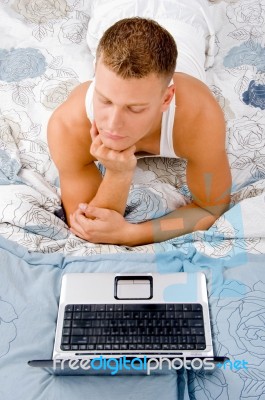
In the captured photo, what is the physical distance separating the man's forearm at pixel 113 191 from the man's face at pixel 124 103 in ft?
0.43

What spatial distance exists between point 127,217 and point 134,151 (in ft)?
0.63

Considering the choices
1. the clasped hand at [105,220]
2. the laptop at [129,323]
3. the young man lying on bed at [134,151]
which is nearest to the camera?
the laptop at [129,323]

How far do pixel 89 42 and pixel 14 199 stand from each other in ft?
2.33

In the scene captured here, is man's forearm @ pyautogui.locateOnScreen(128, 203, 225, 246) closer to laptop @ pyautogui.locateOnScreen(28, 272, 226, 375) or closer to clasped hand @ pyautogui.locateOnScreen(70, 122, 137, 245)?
clasped hand @ pyautogui.locateOnScreen(70, 122, 137, 245)

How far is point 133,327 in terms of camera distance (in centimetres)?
100

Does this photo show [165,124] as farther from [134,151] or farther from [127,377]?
[127,377]

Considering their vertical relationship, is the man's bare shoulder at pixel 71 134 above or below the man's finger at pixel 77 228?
above

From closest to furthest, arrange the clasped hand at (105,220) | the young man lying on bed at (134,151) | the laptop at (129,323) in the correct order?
the laptop at (129,323) < the young man lying on bed at (134,151) < the clasped hand at (105,220)

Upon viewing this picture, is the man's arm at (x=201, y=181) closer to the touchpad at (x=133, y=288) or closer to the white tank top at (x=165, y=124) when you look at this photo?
the white tank top at (x=165, y=124)

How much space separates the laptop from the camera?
0.95 metres

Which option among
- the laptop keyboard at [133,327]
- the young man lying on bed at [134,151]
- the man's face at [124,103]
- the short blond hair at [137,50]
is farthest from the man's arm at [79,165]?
the laptop keyboard at [133,327]

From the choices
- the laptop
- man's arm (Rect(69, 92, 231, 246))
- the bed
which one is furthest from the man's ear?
the laptop

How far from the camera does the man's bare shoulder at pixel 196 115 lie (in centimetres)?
123

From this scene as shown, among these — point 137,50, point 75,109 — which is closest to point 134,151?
point 75,109
